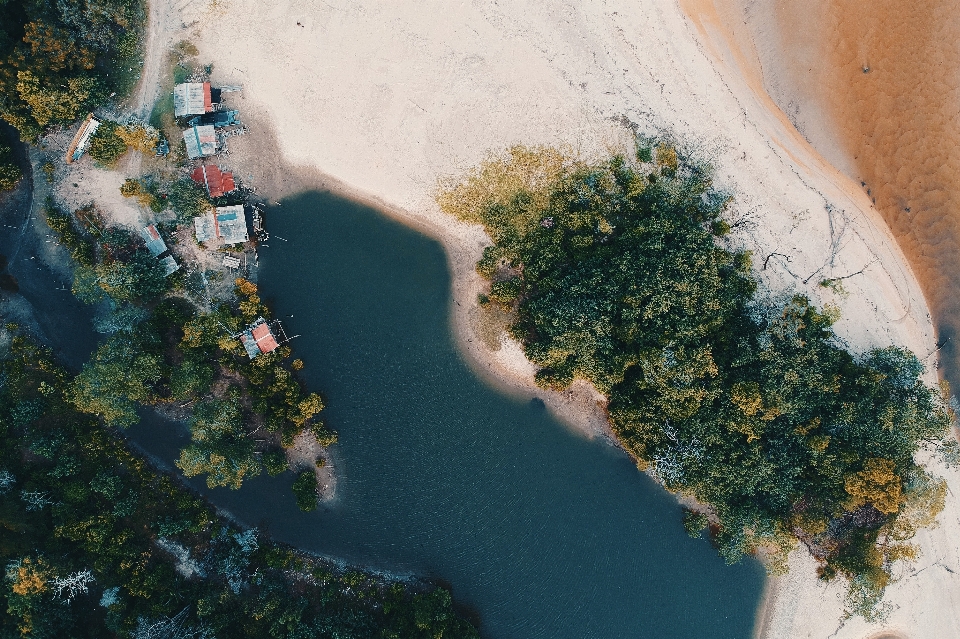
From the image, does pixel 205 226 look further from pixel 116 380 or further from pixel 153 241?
pixel 116 380

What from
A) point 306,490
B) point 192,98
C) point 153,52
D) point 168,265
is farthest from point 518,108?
point 306,490

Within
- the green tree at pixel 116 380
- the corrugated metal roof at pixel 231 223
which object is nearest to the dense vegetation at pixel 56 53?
the corrugated metal roof at pixel 231 223

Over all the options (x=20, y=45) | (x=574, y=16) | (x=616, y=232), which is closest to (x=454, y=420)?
(x=616, y=232)

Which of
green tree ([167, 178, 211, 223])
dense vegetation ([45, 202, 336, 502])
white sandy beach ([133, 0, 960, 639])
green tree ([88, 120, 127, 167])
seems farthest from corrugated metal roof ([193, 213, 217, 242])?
green tree ([88, 120, 127, 167])

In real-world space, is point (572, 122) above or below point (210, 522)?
above

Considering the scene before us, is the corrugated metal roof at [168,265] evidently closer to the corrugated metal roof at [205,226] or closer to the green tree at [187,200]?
Result: the corrugated metal roof at [205,226]

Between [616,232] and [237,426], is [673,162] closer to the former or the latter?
[616,232]

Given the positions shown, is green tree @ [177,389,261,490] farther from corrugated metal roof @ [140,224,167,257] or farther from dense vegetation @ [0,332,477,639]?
corrugated metal roof @ [140,224,167,257]
